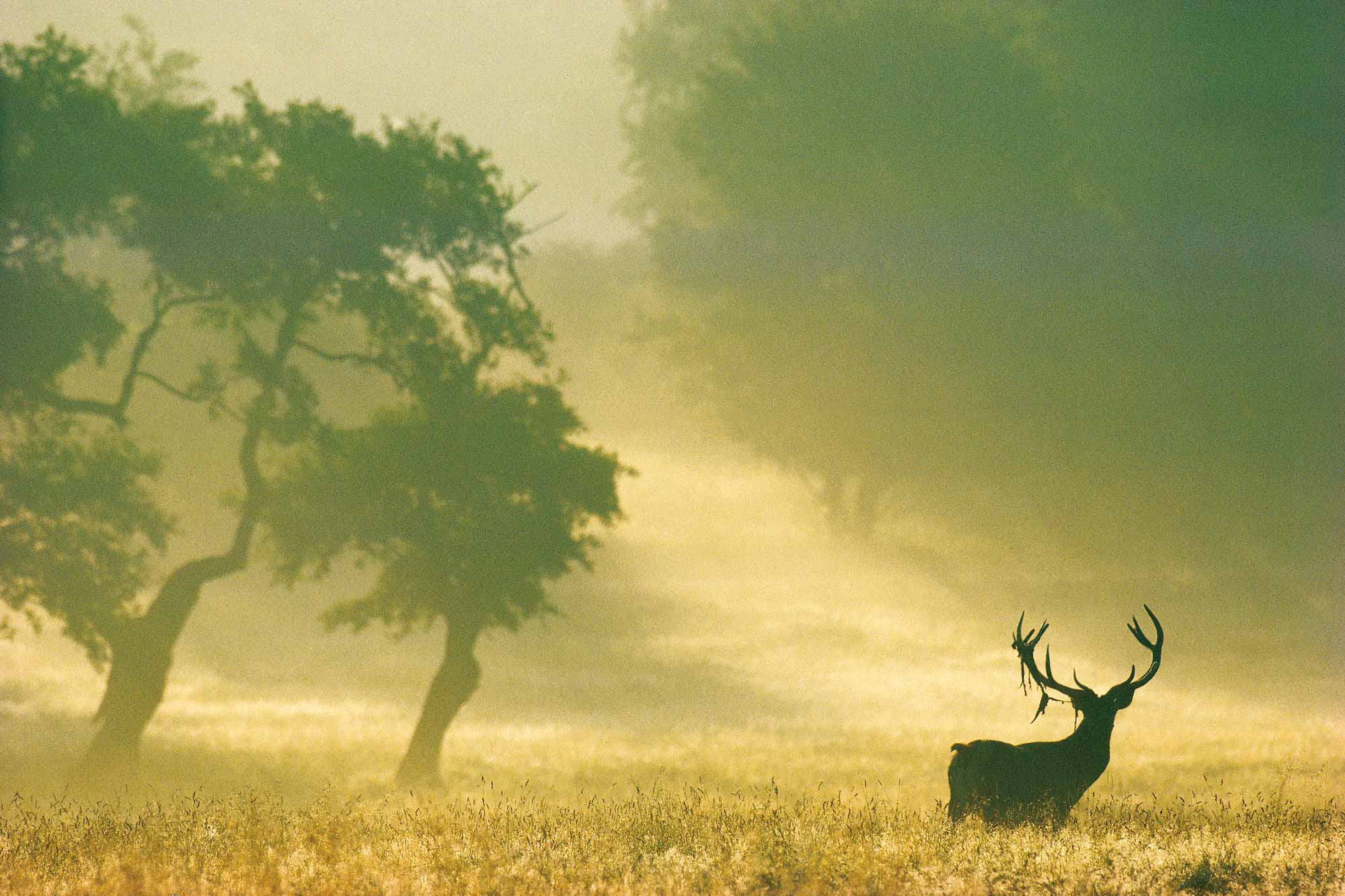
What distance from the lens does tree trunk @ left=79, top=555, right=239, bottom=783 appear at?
2188cm

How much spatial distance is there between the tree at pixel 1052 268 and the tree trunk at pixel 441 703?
1062 inches

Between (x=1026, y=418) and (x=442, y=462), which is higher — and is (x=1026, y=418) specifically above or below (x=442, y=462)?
above

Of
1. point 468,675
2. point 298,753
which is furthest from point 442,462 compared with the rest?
point 298,753

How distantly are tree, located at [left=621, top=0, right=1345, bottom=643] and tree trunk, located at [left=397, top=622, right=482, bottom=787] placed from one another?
1062 inches

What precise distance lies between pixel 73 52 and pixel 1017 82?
33075mm

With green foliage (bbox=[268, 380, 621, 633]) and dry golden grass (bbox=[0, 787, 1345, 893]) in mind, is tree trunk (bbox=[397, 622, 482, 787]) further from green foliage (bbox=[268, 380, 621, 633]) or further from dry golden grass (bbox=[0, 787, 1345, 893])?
dry golden grass (bbox=[0, 787, 1345, 893])

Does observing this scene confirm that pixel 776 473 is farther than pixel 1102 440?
Yes

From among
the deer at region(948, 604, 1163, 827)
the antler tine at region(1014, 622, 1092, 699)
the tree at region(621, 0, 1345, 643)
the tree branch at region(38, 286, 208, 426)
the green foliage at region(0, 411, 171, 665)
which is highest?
the tree at region(621, 0, 1345, 643)

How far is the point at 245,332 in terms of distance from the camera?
23.9m

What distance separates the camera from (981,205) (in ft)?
153

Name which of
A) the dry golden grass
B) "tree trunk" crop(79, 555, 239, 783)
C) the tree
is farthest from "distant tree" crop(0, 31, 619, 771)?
the tree

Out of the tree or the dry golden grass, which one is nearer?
the dry golden grass

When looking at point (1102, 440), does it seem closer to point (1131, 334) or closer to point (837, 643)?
point (1131, 334)

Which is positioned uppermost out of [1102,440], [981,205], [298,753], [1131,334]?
[981,205]
